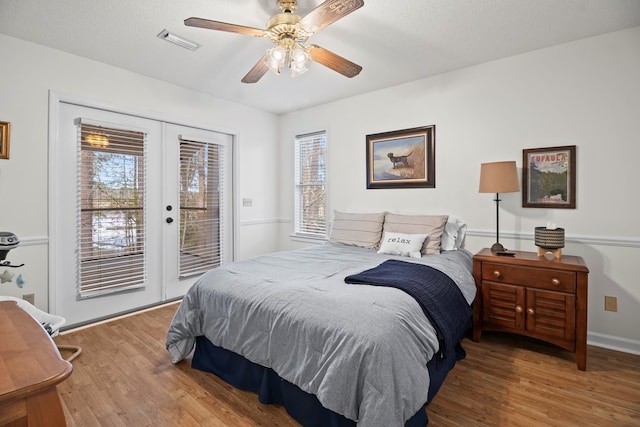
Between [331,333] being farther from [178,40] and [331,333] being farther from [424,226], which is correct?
[178,40]

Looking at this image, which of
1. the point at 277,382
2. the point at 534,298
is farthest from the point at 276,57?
the point at 534,298

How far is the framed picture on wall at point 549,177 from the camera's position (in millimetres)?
2729

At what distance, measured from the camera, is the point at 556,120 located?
2.79m

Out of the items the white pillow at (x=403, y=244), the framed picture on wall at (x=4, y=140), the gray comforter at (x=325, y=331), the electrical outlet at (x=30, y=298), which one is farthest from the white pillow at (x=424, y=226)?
the framed picture on wall at (x=4, y=140)

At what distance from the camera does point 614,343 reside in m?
2.58

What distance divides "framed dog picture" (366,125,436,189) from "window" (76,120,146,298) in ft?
8.43

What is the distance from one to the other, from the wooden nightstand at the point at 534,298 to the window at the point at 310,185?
7.24ft

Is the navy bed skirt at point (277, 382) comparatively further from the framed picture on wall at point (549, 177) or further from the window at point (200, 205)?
the window at point (200, 205)

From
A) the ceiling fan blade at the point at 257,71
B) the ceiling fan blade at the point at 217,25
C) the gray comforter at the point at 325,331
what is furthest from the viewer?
the ceiling fan blade at the point at 257,71

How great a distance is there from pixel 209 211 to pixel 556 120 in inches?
148

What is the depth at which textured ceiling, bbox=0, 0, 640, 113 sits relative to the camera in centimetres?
220

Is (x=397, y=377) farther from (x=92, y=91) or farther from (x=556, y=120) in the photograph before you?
(x=92, y=91)

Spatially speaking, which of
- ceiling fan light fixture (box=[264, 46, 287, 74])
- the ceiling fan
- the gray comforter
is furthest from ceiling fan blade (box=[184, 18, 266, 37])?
the gray comforter

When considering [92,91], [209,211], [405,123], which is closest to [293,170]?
[209,211]
